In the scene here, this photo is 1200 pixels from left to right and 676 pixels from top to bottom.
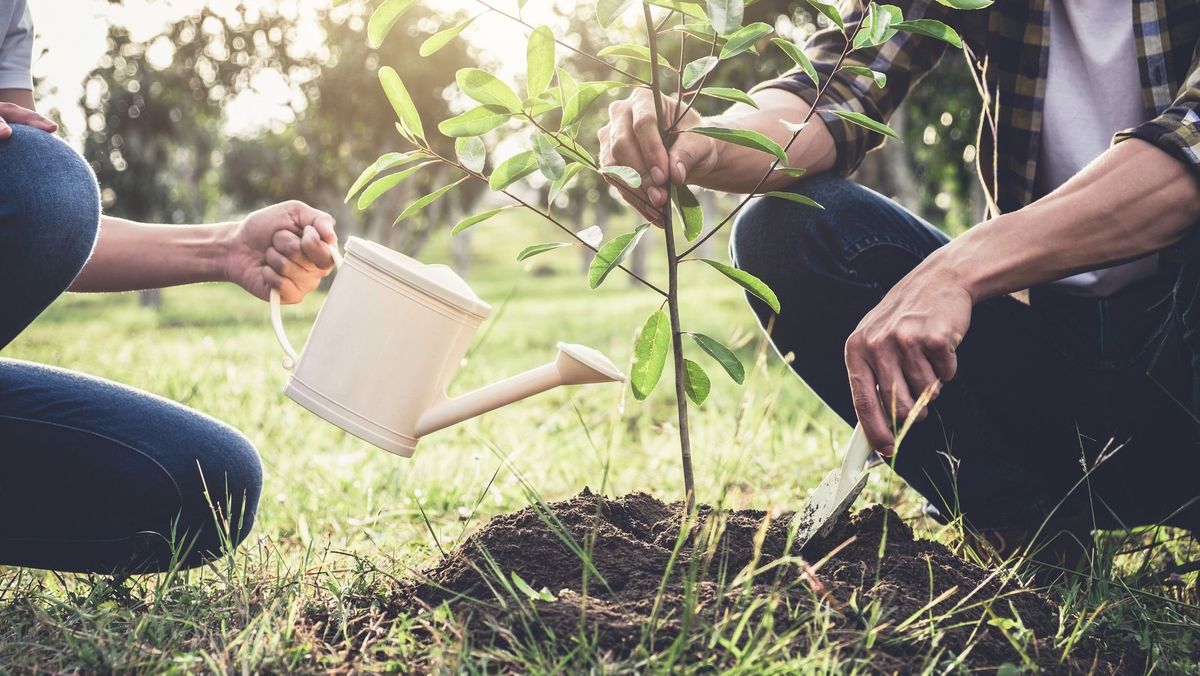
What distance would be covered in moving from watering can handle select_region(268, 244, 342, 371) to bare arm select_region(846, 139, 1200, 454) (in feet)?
2.73

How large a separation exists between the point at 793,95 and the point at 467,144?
0.76 metres

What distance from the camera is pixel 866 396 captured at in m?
1.29

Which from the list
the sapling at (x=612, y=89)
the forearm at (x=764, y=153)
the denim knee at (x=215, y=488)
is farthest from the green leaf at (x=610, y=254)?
the denim knee at (x=215, y=488)

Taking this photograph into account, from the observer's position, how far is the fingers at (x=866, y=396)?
129 cm

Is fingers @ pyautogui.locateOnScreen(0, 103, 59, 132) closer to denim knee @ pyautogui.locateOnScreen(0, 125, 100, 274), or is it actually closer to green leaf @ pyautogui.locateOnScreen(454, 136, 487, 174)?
denim knee @ pyautogui.locateOnScreen(0, 125, 100, 274)

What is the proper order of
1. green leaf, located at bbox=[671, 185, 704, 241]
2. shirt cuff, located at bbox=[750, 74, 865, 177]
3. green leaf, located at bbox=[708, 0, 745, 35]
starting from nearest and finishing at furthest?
green leaf, located at bbox=[708, 0, 745, 35]
green leaf, located at bbox=[671, 185, 704, 241]
shirt cuff, located at bbox=[750, 74, 865, 177]

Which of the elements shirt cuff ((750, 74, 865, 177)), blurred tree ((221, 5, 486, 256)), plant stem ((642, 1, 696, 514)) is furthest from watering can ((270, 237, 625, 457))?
blurred tree ((221, 5, 486, 256))

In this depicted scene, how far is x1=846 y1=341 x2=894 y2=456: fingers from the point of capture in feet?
4.23

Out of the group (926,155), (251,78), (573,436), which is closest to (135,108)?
(251,78)

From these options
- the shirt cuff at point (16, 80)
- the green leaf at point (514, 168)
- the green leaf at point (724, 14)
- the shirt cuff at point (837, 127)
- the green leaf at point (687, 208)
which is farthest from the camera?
the shirt cuff at point (837, 127)

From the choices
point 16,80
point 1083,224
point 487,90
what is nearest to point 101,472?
point 16,80

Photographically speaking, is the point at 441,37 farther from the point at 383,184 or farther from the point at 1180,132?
the point at 1180,132

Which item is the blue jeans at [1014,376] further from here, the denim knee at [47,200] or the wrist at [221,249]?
the denim knee at [47,200]

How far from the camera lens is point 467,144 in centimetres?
126
